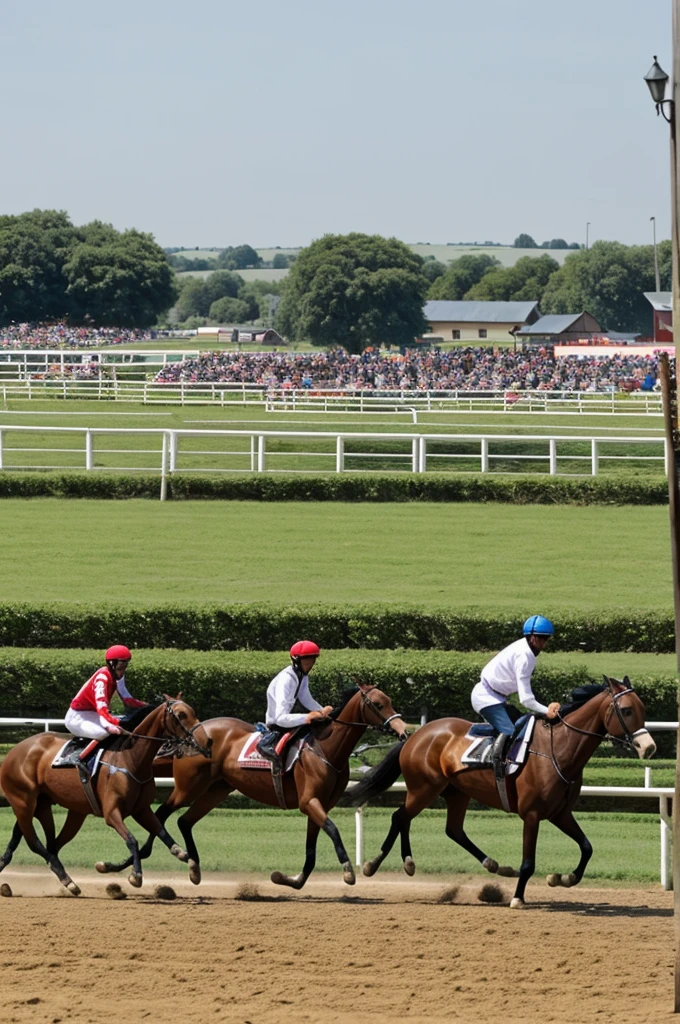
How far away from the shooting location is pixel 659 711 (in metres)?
11.0

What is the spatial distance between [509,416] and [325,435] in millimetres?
13070

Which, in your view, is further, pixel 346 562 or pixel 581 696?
pixel 346 562

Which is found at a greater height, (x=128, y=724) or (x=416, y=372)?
(x=416, y=372)

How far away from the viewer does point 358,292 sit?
67062mm

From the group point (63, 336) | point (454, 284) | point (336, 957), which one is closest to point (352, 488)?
point (336, 957)

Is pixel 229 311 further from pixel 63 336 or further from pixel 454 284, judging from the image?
pixel 63 336

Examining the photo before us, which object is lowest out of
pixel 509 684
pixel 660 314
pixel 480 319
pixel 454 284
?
pixel 509 684

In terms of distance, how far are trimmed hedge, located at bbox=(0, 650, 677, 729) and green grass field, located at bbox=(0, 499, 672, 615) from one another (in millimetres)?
1684

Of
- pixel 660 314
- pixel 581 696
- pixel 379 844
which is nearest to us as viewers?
pixel 581 696

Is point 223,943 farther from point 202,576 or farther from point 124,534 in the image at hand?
point 124,534

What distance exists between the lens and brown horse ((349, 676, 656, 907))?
793 centimetres

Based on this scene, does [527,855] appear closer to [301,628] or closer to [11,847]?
[11,847]

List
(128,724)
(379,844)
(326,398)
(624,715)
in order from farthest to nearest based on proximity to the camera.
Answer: (326,398) → (379,844) → (128,724) → (624,715)

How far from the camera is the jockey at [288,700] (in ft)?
27.9
